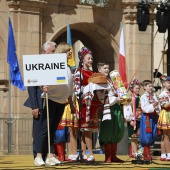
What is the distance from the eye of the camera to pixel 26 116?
24.7 metres

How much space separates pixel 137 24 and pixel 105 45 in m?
1.30

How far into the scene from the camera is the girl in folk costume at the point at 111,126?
52.6ft

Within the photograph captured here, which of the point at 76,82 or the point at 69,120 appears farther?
the point at 69,120

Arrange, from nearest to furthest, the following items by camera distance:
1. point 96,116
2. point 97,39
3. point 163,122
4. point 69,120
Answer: point 96,116 → point 69,120 → point 163,122 → point 97,39

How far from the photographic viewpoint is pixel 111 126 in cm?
1606

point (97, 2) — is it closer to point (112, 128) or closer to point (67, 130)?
point (67, 130)

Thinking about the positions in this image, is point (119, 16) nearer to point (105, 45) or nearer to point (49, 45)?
point (105, 45)

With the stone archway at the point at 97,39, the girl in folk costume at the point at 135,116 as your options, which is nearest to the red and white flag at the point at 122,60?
the stone archway at the point at 97,39

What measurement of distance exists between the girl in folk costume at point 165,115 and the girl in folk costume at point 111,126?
2307mm

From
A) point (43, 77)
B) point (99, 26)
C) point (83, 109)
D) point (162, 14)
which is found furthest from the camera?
point (99, 26)

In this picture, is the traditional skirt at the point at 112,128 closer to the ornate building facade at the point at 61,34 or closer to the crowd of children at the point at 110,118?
the crowd of children at the point at 110,118

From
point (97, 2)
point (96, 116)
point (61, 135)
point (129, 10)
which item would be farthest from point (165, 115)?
point (129, 10)

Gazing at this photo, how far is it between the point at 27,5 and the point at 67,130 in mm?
7830

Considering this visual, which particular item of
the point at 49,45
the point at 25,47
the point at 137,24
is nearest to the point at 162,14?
the point at 137,24
